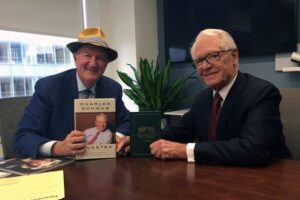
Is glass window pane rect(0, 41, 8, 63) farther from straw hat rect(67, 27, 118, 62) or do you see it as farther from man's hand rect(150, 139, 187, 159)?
man's hand rect(150, 139, 187, 159)

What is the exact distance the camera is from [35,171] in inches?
42.4

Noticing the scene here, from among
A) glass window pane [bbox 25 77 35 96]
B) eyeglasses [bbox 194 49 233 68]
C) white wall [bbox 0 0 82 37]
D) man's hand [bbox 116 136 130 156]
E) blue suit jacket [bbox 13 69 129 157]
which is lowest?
man's hand [bbox 116 136 130 156]

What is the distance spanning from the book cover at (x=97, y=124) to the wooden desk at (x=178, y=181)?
89mm

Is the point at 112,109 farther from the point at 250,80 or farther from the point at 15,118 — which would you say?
the point at 15,118

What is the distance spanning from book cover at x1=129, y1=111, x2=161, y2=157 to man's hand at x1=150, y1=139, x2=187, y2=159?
2.3 inches

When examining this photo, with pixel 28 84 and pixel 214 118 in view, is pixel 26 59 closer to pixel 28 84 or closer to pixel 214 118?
pixel 28 84

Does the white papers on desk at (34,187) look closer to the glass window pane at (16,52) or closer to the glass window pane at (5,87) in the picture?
the glass window pane at (5,87)

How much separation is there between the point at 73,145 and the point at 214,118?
2.12 feet

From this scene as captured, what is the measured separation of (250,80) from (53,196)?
3.15 feet

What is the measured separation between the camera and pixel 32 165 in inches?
45.4

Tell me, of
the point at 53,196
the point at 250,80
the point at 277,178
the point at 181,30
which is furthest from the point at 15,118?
the point at 181,30

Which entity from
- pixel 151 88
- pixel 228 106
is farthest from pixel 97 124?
pixel 151 88

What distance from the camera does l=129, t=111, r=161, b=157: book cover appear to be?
125 centimetres

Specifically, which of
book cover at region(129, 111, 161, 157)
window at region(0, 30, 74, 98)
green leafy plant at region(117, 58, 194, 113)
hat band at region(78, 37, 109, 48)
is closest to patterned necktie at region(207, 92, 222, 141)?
book cover at region(129, 111, 161, 157)
